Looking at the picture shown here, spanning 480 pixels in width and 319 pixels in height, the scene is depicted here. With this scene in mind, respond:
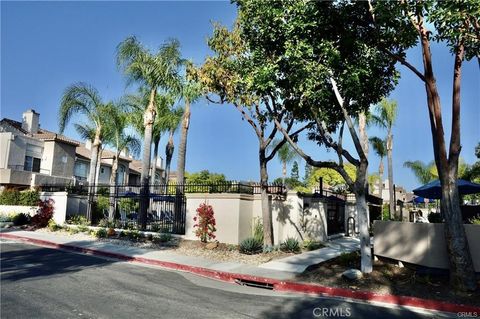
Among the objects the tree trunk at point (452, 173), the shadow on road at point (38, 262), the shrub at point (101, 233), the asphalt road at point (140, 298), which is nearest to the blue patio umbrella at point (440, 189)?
the tree trunk at point (452, 173)

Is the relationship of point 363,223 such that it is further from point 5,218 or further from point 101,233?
point 5,218

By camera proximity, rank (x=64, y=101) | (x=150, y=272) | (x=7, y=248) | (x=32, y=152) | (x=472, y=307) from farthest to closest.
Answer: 1. (x=32, y=152)
2. (x=64, y=101)
3. (x=7, y=248)
4. (x=150, y=272)
5. (x=472, y=307)

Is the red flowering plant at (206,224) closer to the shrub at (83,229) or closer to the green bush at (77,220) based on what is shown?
the shrub at (83,229)

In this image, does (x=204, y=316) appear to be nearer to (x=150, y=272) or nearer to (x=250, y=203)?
(x=150, y=272)

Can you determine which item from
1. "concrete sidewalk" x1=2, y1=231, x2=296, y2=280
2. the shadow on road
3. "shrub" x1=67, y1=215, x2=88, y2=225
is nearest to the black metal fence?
"shrub" x1=67, y1=215, x2=88, y2=225

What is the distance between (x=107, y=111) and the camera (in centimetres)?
2686

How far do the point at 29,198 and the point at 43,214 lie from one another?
306 cm

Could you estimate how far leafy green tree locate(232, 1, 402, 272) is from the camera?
1113 cm

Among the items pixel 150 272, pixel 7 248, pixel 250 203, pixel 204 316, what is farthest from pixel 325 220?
pixel 7 248

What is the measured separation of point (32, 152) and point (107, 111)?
14.1 meters

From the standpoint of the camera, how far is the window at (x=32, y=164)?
117ft

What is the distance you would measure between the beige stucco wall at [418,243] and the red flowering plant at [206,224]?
23.7 feet

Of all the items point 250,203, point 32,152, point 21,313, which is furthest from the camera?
point 32,152

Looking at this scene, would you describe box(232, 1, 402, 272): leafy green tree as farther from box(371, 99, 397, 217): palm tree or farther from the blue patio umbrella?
box(371, 99, 397, 217): palm tree
